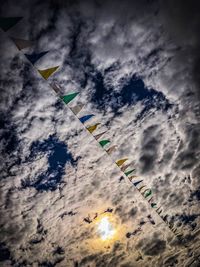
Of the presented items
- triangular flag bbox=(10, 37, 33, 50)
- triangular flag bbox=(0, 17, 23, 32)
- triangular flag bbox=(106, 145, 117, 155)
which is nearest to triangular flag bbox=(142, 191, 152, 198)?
triangular flag bbox=(106, 145, 117, 155)

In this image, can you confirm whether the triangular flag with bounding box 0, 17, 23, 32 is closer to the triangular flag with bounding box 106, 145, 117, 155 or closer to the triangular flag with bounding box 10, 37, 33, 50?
the triangular flag with bounding box 10, 37, 33, 50

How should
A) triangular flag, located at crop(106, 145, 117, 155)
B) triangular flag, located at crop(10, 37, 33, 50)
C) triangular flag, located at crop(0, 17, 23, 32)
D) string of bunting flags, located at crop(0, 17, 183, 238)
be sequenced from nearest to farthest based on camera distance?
1. triangular flag, located at crop(0, 17, 23, 32)
2. string of bunting flags, located at crop(0, 17, 183, 238)
3. triangular flag, located at crop(10, 37, 33, 50)
4. triangular flag, located at crop(106, 145, 117, 155)

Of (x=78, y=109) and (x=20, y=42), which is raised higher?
(x=20, y=42)

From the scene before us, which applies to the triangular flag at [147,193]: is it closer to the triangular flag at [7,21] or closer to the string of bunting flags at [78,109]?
the string of bunting flags at [78,109]

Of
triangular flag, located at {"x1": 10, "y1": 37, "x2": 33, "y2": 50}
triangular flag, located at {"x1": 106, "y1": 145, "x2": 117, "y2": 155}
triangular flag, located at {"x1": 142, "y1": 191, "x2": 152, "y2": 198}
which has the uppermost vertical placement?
triangular flag, located at {"x1": 10, "y1": 37, "x2": 33, "y2": 50}

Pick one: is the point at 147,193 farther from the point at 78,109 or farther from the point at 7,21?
the point at 7,21

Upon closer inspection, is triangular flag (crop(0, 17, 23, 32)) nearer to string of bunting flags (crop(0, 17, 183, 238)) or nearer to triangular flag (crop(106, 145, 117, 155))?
string of bunting flags (crop(0, 17, 183, 238))

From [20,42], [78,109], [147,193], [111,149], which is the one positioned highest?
[20,42]

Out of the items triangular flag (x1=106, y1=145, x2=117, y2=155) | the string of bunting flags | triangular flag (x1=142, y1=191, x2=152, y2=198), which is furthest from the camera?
triangular flag (x1=142, y1=191, x2=152, y2=198)

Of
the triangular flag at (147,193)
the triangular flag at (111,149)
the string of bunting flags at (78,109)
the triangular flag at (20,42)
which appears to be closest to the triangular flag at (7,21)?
the string of bunting flags at (78,109)

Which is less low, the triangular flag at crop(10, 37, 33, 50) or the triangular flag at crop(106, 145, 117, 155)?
the triangular flag at crop(10, 37, 33, 50)

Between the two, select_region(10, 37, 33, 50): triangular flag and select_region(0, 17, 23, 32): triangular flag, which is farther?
select_region(10, 37, 33, 50): triangular flag

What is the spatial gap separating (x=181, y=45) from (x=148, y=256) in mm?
12894

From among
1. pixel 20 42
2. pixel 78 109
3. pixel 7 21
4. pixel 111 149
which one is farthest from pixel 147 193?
pixel 7 21
